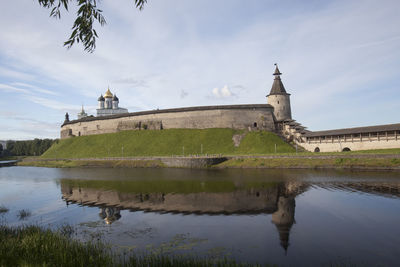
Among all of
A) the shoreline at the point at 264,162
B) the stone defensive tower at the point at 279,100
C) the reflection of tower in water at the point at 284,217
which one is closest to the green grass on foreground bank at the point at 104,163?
the shoreline at the point at 264,162

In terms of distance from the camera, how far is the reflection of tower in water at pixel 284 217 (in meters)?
12.6

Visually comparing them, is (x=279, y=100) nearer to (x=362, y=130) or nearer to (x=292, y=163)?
(x=362, y=130)

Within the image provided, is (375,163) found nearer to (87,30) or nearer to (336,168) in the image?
(336,168)

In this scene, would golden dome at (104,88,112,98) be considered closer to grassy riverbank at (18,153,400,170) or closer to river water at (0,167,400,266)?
grassy riverbank at (18,153,400,170)

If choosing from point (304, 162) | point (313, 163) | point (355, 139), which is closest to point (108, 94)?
point (304, 162)

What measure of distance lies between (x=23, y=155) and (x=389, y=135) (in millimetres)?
137466

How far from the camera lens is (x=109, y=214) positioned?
1752cm

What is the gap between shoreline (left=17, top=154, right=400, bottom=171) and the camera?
33866 mm

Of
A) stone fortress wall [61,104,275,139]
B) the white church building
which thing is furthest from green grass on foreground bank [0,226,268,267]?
the white church building

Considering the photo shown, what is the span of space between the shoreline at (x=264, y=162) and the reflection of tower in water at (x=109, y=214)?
27.3 metres

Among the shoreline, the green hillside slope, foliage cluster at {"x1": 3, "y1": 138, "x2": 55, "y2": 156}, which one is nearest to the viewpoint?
the shoreline

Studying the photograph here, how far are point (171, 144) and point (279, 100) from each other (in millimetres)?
29113

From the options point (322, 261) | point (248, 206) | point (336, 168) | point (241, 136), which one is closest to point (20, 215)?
point (248, 206)

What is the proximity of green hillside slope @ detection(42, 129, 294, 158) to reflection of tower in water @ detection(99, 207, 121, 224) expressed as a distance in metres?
38.8
